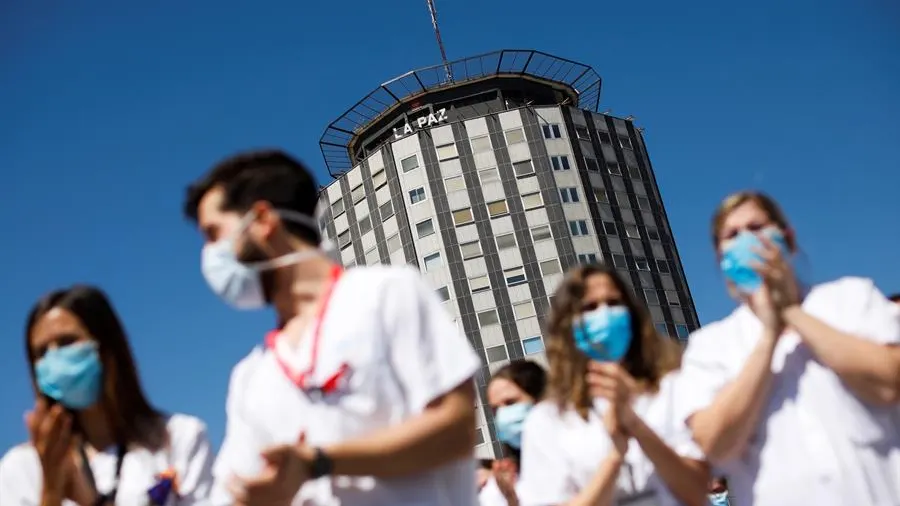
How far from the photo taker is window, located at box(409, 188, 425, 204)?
→ 57125 mm

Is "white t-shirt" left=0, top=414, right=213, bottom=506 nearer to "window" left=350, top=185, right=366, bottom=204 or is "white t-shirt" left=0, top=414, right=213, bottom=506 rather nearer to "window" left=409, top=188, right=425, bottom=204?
"window" left=409, top=188, right=425, bottom=204

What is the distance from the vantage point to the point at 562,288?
4113 millimetres

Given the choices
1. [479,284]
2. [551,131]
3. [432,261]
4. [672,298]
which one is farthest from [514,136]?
[672,298]

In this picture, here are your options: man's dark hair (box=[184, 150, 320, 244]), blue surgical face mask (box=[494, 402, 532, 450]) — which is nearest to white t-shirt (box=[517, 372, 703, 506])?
blue surgical face mask (box=[494, 402, 532, 450])

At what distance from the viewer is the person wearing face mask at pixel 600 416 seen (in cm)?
358

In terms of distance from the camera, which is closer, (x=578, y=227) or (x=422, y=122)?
(x=578, y=227)

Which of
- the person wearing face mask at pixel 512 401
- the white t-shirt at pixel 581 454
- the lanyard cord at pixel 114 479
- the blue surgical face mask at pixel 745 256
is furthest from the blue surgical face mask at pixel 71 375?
the blue surgical face mask at pixel 745 256

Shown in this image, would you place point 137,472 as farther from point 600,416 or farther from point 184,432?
point 600,416

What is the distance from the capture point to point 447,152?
57.4 metres

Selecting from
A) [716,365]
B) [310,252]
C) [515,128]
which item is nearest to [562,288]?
[716,365]

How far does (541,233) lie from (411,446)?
53959 mm

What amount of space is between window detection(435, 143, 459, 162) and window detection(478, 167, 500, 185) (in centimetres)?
194

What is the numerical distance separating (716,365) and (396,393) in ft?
5.54

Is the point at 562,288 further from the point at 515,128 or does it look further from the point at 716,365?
the point at 515,128
